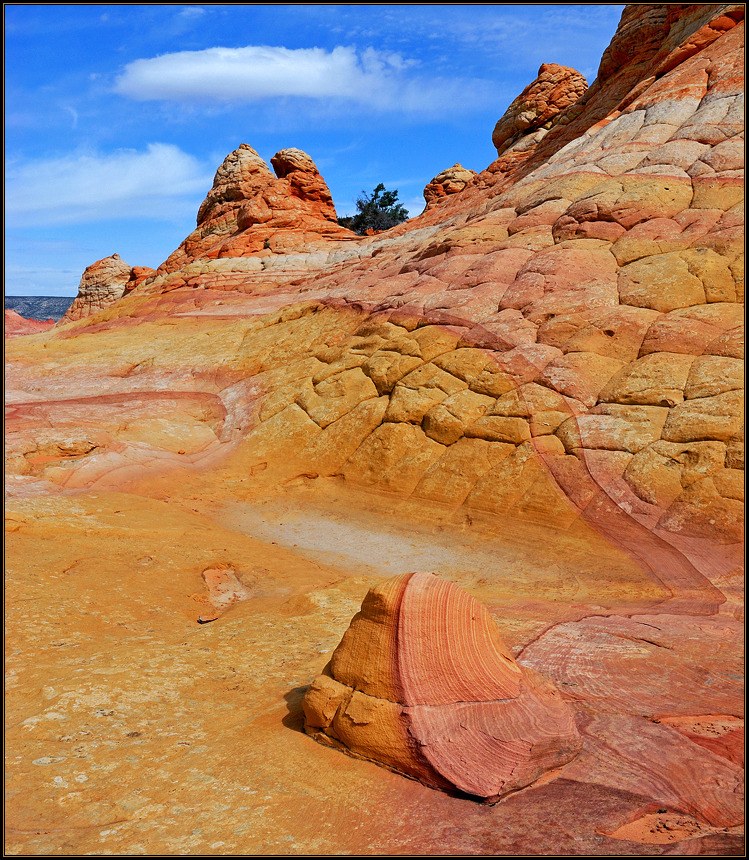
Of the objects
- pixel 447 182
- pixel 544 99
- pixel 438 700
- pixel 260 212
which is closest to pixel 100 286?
pixel 260 212

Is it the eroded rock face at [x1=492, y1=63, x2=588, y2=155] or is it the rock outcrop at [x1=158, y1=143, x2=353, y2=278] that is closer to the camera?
the eroded rock face at [x1=492, y1=63, x2=588, y2=155]

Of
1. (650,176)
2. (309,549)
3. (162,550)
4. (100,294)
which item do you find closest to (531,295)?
(650,176)

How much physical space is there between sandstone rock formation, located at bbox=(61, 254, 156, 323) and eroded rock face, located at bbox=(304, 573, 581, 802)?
108 ft

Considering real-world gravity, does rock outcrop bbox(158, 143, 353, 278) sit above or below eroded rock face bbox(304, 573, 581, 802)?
above

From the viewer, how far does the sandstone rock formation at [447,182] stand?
3114 cm

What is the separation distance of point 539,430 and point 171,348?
31.6ft

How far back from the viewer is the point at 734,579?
593cm

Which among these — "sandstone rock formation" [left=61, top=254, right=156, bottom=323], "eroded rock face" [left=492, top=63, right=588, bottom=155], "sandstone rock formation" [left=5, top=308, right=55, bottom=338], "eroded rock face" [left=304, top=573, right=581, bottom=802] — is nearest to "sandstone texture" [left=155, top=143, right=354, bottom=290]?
"eroded rock face" [left=492, top=63, right=588, bottom=155]

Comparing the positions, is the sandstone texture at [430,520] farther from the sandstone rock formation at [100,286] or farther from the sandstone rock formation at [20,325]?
the sandstone rock formation at [20,325]

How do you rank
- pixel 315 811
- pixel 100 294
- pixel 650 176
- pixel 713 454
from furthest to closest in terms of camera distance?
pixel 100 294 → pixel 650 176 → pixel 713 454 → pixel 315 811

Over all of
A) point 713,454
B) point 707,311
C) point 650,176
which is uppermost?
point 650,176

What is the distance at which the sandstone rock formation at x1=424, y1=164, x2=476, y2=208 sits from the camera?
3114 centimetres

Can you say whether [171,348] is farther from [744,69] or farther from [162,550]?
[744,69]

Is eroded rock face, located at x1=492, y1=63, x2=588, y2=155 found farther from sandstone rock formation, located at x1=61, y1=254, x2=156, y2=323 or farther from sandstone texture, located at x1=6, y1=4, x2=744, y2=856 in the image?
sandstone rock formation, located at x1=61, y1=254, x2=156, y2=323
